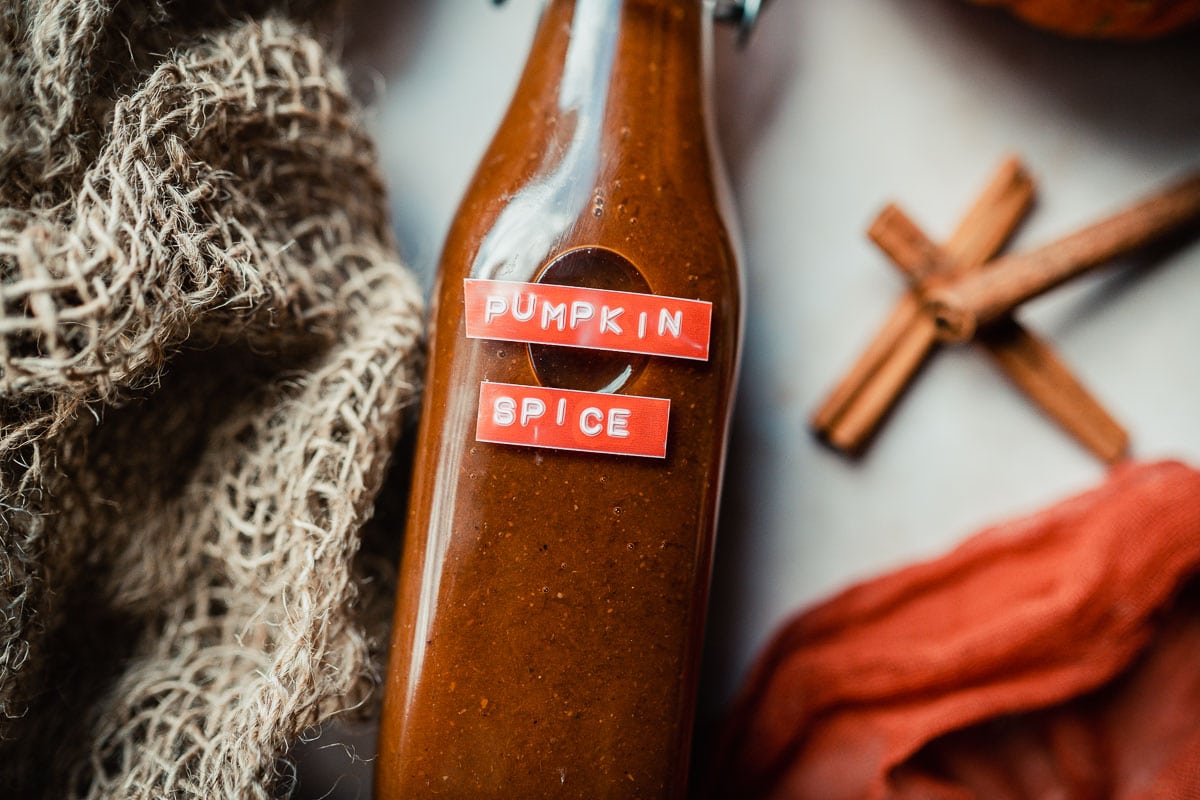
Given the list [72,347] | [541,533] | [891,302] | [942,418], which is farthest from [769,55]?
[72,347]

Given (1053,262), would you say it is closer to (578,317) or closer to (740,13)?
(740,13)

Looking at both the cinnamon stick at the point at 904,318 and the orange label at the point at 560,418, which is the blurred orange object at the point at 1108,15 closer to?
the cinnamon stick at the point at 904,318

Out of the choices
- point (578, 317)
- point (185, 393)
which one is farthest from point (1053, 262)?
point (185, 393)

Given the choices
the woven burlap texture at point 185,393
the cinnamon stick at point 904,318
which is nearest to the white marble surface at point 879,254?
the cinnamon stick at point 904,318

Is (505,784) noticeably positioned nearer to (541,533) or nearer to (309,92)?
(541,533)

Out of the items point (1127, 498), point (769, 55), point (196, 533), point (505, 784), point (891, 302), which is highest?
point (769, 55)
